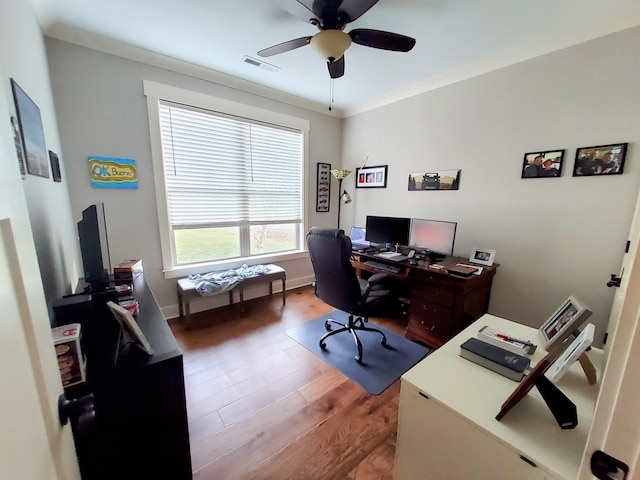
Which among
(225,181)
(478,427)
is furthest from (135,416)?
(225,181)

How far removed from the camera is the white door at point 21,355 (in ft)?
1.20

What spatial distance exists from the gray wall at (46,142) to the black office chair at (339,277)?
1526 mm

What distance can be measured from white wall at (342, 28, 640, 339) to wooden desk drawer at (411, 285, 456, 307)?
745mm

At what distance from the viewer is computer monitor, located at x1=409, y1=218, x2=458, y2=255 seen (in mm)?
2480

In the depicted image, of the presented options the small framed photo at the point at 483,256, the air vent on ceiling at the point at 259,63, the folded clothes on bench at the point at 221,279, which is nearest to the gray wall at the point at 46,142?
the folded clothes on bench at the point at 221,279

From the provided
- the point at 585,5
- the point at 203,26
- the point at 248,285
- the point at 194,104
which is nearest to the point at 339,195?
the point at 248,285

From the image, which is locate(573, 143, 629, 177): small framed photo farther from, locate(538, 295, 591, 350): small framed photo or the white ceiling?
locate(538, 295, 591, 350): small framed photo

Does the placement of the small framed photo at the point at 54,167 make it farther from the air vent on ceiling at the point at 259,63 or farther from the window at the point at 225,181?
the air vent on ceiling at the point at 259,63

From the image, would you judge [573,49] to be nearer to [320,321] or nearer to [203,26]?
[203,26]

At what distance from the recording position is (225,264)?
3.13m

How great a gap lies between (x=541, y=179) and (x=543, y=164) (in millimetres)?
124

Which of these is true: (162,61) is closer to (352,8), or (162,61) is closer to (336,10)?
→ (336,10)

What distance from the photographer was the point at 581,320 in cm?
98

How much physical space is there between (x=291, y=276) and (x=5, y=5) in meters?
3.23
